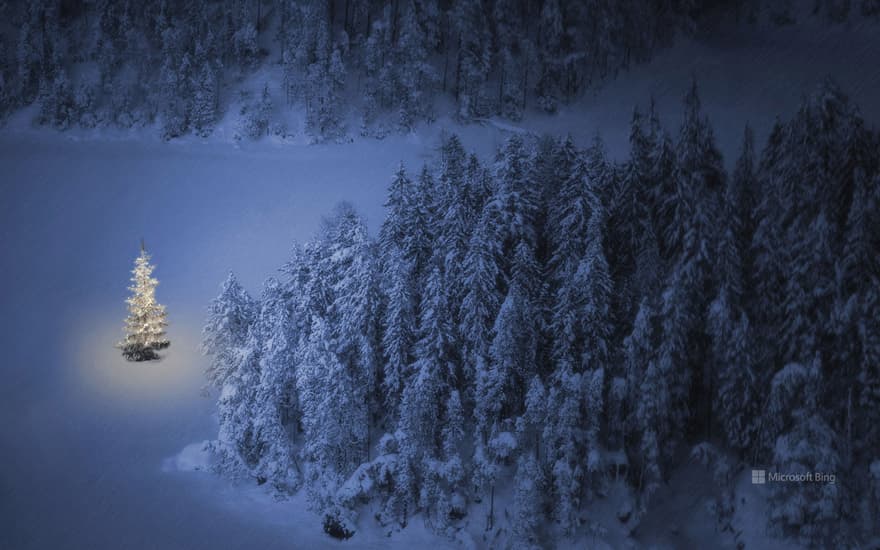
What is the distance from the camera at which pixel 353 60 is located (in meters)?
65.1

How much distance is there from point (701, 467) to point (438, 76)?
48.4 metres

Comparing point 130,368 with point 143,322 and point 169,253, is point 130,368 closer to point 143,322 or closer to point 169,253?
point 143,322

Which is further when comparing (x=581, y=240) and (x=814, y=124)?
(x=581, y=240)

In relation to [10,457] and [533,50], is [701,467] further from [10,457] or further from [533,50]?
[533,50]

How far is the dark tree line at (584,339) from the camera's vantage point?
19391 millimetres

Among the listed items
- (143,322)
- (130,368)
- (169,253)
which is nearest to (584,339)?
(143,322)

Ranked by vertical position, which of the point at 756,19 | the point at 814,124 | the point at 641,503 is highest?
the point at 756,19

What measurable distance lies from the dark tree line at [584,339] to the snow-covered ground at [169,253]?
8.68ft

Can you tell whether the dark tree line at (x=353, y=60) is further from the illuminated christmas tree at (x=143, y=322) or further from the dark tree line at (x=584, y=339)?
the dark tree line at (x=584, y=339)

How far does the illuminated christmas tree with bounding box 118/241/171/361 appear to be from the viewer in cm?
3594

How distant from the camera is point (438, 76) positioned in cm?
6138

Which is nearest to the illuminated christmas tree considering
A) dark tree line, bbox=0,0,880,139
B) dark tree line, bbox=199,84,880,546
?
dark tree line, bbox=199,84,880,546

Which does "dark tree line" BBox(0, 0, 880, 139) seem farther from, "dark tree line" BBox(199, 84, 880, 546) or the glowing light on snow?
"dark tree line" BBox(199, 84, 880, 546)

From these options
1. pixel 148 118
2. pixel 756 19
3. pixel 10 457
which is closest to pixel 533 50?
pixel 756 19
